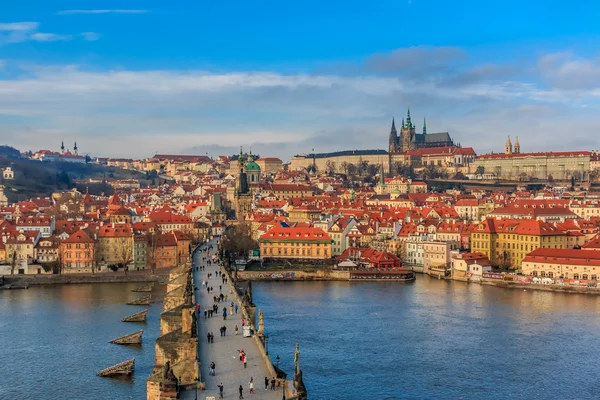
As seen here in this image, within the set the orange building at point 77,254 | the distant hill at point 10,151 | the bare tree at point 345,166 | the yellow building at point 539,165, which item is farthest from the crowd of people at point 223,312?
the distant hill at point 10,151

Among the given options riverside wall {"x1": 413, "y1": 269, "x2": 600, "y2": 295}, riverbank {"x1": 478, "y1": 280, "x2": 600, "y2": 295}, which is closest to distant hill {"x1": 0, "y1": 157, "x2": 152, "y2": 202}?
riverside wall {"x1": 413, "y1": 269, "x2": 600, "y2": 295}

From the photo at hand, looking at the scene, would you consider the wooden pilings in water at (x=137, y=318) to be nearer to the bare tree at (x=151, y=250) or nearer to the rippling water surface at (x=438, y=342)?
the rippling water surface at (x=438, y=342)

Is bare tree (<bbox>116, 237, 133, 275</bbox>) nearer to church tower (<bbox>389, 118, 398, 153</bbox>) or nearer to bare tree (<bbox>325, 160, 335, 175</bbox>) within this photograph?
bare tree (<bbox>325, 160, 335, 175</bbox>)

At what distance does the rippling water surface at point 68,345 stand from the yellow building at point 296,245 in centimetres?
1313

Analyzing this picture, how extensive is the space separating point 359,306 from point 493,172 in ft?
300

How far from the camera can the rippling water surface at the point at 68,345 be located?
20359 mm

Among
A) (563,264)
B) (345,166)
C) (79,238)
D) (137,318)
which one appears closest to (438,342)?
(137,318)

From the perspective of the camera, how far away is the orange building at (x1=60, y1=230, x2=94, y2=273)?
42969 mm

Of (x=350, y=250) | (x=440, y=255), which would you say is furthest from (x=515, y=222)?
(x=350, y=250)

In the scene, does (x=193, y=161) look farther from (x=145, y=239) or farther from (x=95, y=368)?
(x=95, y=368)

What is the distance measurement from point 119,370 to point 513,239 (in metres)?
29.3

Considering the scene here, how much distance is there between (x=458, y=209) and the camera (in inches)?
2832

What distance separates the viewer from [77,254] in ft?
142

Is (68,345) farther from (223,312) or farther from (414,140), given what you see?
(414,140)
